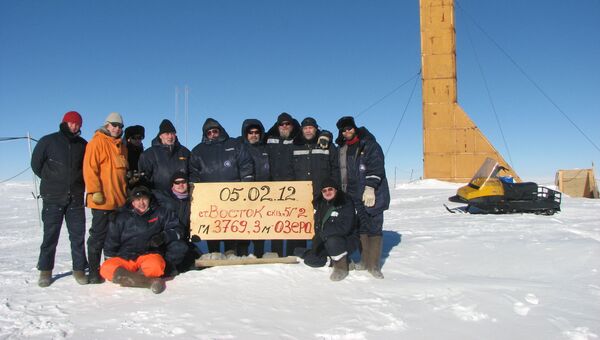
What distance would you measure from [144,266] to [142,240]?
33 cm

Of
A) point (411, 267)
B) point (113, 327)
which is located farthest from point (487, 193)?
point (113, 327)

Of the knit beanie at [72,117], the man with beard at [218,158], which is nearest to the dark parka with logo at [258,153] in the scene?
the man with beard at [218,158]

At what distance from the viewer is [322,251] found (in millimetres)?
5133

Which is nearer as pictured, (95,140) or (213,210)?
(95,140)

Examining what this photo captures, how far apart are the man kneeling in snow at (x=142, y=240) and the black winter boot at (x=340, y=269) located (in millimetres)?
1599

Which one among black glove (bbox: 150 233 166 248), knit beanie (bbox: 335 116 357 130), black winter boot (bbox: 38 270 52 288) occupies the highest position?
knit beanie (bbox: 335 116 357 130)

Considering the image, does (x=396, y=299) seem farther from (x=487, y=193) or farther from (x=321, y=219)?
(x=487, y=193)

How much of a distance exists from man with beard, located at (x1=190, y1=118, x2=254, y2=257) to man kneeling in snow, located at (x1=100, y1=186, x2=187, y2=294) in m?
0.78

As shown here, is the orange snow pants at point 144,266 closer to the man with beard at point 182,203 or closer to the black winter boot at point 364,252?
the man with beard at point 182,203

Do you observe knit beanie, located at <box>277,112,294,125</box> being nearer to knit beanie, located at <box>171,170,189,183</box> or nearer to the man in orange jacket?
knit beanie, located at <box>171,170,189,183</box>

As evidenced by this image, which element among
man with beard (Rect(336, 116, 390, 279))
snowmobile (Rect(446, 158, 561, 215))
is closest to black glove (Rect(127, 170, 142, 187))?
man with beard (Rect(336, 116, 390, 279))

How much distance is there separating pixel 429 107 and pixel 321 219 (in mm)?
17918

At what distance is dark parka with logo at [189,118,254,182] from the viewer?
536 cm

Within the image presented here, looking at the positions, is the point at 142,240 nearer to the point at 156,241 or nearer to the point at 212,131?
the point at 156,241
